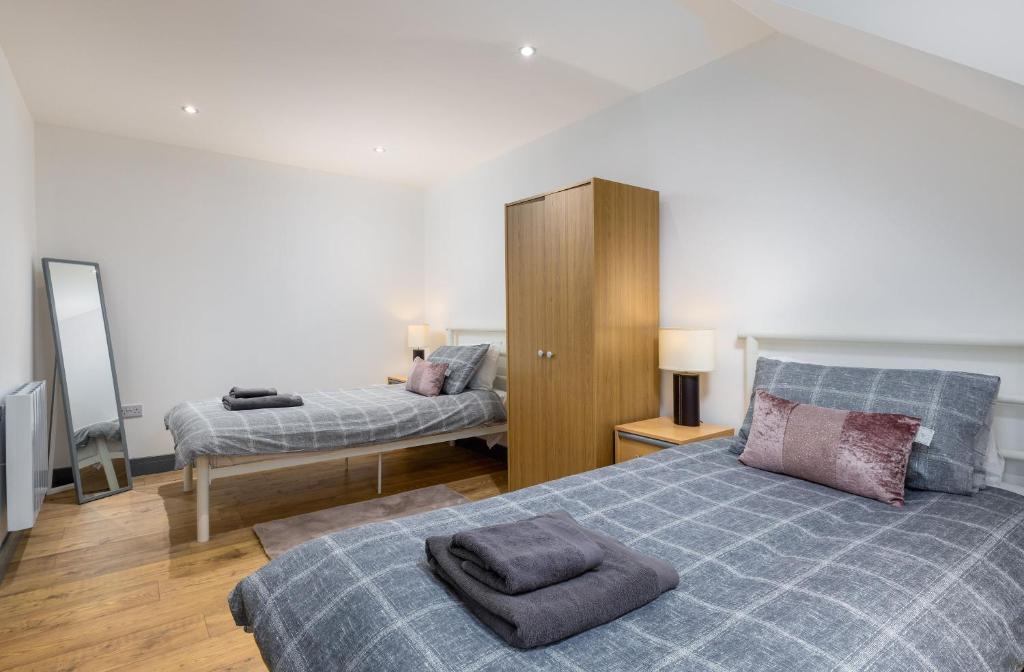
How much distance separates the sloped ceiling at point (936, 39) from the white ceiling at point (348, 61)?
Answer: 609 millimetres

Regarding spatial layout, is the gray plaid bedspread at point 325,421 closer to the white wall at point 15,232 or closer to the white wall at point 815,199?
the white wall at point 15,232

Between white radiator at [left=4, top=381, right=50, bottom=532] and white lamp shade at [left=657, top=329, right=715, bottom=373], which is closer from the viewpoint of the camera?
white radiator at [left=4, top=381, right=50, bottom=532]

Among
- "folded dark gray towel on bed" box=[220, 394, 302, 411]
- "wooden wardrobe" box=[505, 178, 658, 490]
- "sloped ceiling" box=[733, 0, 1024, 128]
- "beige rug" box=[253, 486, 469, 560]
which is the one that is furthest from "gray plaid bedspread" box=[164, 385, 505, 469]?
"sloped ceiling" box=[733, 0, 1024, 128]

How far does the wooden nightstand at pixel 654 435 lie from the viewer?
2475mm

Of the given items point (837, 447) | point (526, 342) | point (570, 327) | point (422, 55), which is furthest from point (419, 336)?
point (837, 447)

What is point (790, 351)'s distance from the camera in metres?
2.45

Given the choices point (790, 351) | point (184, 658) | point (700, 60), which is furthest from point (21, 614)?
point (700, 60)

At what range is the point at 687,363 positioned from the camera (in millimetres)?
2635

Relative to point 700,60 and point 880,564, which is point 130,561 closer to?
point 880,564

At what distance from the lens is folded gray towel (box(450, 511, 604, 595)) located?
3.24 ft

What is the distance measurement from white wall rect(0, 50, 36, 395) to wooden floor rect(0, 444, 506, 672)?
91 cm

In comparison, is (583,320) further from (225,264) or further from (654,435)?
(225,264)

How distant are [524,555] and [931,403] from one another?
1.58 metres

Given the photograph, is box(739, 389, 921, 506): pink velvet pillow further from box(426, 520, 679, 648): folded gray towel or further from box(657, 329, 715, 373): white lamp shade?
box(426, 520, 679, 648): folded gray towel
